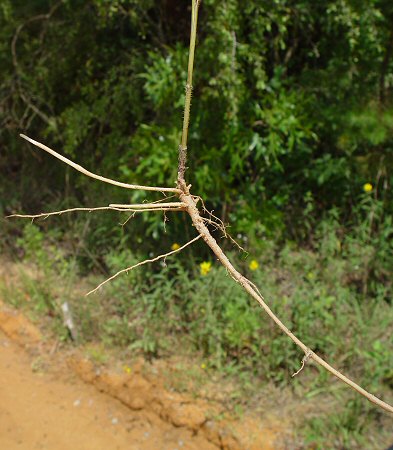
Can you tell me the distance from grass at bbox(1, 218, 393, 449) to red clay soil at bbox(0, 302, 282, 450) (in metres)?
0.11

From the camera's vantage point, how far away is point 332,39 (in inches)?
131

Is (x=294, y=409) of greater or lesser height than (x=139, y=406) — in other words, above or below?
above

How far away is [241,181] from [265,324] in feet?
2.89

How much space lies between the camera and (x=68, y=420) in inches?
110

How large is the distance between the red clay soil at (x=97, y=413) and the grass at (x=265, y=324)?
0.11 meters

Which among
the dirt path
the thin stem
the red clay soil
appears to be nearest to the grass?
the red clay soil

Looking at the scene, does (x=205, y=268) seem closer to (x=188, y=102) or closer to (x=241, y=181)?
(x=241, y=181)

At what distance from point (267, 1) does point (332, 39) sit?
2.55ft

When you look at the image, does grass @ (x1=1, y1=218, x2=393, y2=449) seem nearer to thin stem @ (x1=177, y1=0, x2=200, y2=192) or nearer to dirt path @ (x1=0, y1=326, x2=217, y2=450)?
dirt path @ (x1=0, y1=326, x2=217, y2=450)

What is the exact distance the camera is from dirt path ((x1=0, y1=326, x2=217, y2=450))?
2.66m

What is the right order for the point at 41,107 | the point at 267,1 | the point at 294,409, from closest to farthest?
the point at 294,409 < the point at 267,1 < the point at 41,107

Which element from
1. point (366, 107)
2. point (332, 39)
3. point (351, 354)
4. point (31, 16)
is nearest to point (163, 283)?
point (351, 354)

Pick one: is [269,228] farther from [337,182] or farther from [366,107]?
[366,107]

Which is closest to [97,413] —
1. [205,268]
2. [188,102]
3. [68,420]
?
[68,420]
